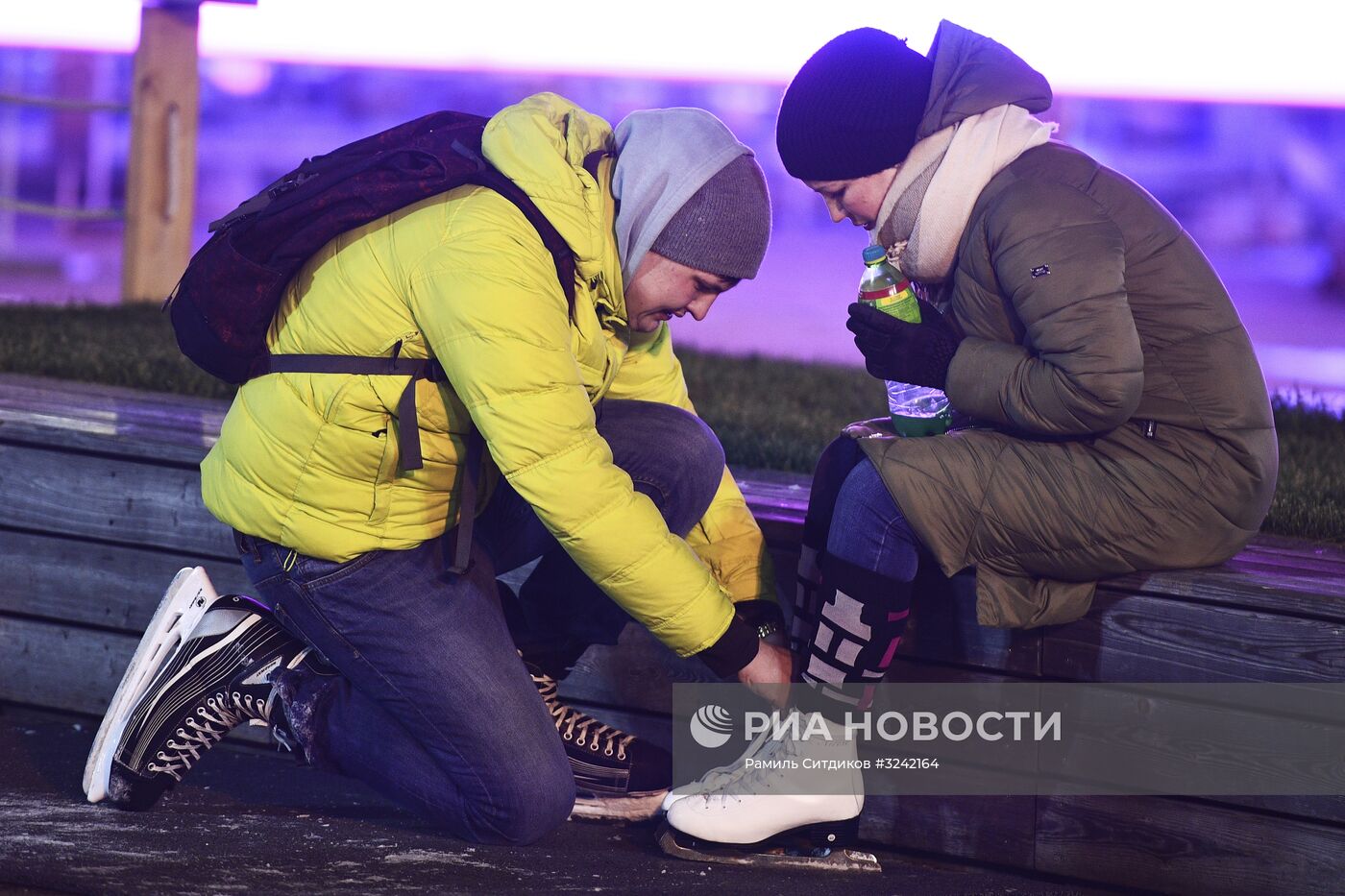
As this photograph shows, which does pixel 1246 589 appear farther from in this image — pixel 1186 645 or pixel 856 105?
pixel 856 105

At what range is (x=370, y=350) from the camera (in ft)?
6.96

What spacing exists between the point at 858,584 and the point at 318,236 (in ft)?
3.28

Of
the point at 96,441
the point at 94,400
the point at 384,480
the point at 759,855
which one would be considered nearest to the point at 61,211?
the point at 94,400

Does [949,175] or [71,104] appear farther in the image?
[71,104]

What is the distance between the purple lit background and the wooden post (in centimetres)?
155

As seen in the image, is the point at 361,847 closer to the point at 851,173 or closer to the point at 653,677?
the point at 653,677

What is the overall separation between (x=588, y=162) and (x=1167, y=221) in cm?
92

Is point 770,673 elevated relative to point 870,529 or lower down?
lower down

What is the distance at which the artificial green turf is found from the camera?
128 inches

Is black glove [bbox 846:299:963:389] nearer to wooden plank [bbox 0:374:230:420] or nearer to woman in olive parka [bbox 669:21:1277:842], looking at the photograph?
woman in olive parka [bbox 669:21:1277:842]

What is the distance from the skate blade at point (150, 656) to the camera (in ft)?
8.09

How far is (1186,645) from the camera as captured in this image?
2.27 meters

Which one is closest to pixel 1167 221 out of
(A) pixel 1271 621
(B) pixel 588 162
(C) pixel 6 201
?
(A) pixel 1271 621

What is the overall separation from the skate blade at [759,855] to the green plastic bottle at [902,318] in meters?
0.75
